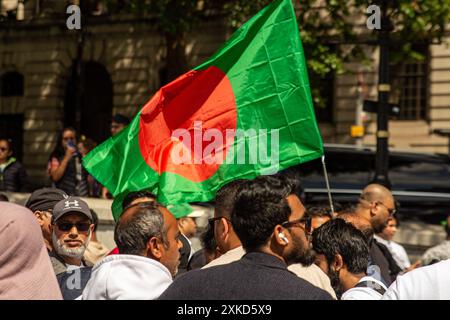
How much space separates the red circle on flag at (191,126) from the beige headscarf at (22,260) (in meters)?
3.19

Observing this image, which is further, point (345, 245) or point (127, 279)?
point (345, 245)

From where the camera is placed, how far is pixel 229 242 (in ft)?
12.9

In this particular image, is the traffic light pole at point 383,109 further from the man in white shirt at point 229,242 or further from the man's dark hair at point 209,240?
the man in white shirt at point 229,242

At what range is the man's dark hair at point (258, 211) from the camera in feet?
10.9

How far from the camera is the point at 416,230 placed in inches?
412

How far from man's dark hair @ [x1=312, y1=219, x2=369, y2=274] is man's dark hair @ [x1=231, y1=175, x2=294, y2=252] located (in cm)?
132

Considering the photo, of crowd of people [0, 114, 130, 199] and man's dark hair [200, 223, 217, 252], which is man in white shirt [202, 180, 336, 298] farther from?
crowd of people [0, 114, 130, 199]

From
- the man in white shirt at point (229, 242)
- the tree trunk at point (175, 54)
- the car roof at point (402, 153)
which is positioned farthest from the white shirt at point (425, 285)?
the tree trunk at point (175, 54)

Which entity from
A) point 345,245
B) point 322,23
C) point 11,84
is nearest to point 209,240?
point 345,245

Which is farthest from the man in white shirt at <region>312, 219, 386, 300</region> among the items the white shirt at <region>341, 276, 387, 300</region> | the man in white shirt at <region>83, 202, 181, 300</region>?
the man in white shirt at <region>83, 202, 181, 300</region>

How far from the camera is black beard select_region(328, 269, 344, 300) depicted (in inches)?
184

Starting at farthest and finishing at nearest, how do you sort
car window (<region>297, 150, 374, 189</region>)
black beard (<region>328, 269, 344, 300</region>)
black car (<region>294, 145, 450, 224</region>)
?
car window (<region>297, 150, 374, 189</region>) → black car (<region>294, 145, 450, 224</region>) → black beard (<region>328, 269, 344, 300</region>)

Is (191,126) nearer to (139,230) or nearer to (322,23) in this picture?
(139,230)

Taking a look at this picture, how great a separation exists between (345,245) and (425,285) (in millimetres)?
1340
